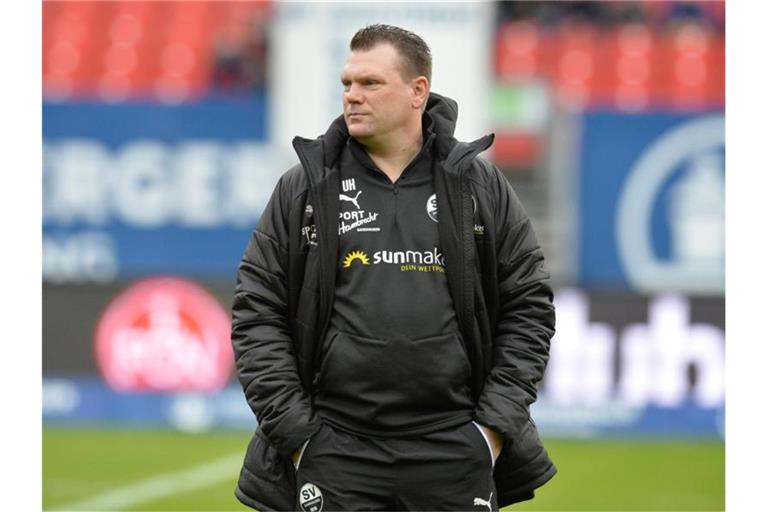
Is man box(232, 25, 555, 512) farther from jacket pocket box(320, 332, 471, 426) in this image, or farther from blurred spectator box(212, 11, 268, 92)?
blurred spectator box(212, 11, 268, 92)

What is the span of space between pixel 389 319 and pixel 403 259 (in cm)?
20

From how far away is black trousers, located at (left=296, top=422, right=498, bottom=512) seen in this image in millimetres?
4359

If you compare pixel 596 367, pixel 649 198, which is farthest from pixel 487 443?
pixel 649 198

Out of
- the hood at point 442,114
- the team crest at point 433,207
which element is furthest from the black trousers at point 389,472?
the hood at point 442,114

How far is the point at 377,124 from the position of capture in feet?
14.8

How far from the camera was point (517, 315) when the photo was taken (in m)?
4.58

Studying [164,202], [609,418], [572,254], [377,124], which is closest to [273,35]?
[164,202]

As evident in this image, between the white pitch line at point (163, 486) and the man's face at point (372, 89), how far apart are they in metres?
5.44

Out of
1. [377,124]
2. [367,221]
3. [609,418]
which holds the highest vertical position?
[377,124]

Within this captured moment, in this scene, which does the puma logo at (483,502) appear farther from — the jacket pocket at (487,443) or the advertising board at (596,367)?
the advertising board at (596,367)

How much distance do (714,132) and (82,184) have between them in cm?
582

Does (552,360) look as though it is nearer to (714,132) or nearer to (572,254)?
(572,254)

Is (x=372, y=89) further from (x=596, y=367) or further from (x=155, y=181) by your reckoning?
(x=155, y=181)

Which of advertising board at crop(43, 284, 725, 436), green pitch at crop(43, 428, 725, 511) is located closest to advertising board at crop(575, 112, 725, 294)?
advertising board at crop(43, 284, 725, 436)
